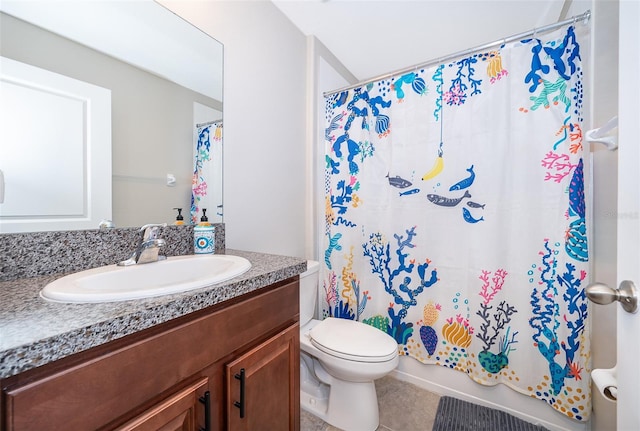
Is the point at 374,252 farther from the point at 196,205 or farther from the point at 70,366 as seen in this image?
the point at 70,366

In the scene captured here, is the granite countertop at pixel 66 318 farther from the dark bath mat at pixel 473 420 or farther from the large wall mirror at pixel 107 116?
the dark bath mat at pixel 473 420

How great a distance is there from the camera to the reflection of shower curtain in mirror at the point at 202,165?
119 cm

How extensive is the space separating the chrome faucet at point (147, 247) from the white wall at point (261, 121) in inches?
14.9

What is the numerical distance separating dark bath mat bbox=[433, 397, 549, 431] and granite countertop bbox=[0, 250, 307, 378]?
1.37 meters

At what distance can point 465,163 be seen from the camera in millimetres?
1443

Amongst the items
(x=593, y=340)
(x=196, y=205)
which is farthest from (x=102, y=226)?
(x=593, y=340)

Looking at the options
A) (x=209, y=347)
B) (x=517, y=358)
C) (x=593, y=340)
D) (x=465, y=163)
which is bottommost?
(x=517, y=358)

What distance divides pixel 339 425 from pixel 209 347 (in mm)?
1096

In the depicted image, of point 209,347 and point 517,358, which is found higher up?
point 209,347

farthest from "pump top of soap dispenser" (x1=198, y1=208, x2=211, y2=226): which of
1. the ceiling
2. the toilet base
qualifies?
the ceiling

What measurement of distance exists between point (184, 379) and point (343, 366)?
85 cm

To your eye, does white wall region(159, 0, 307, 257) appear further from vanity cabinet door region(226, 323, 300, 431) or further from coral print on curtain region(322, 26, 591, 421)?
vanity cabinet door region(226, 323, 300, 431)

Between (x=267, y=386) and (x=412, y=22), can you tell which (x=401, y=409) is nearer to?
(x=267, y=386)

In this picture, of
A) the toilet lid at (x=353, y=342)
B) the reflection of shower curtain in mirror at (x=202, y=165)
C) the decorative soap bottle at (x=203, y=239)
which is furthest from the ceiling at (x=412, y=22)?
the toilet lid at (x=353, y=342)
